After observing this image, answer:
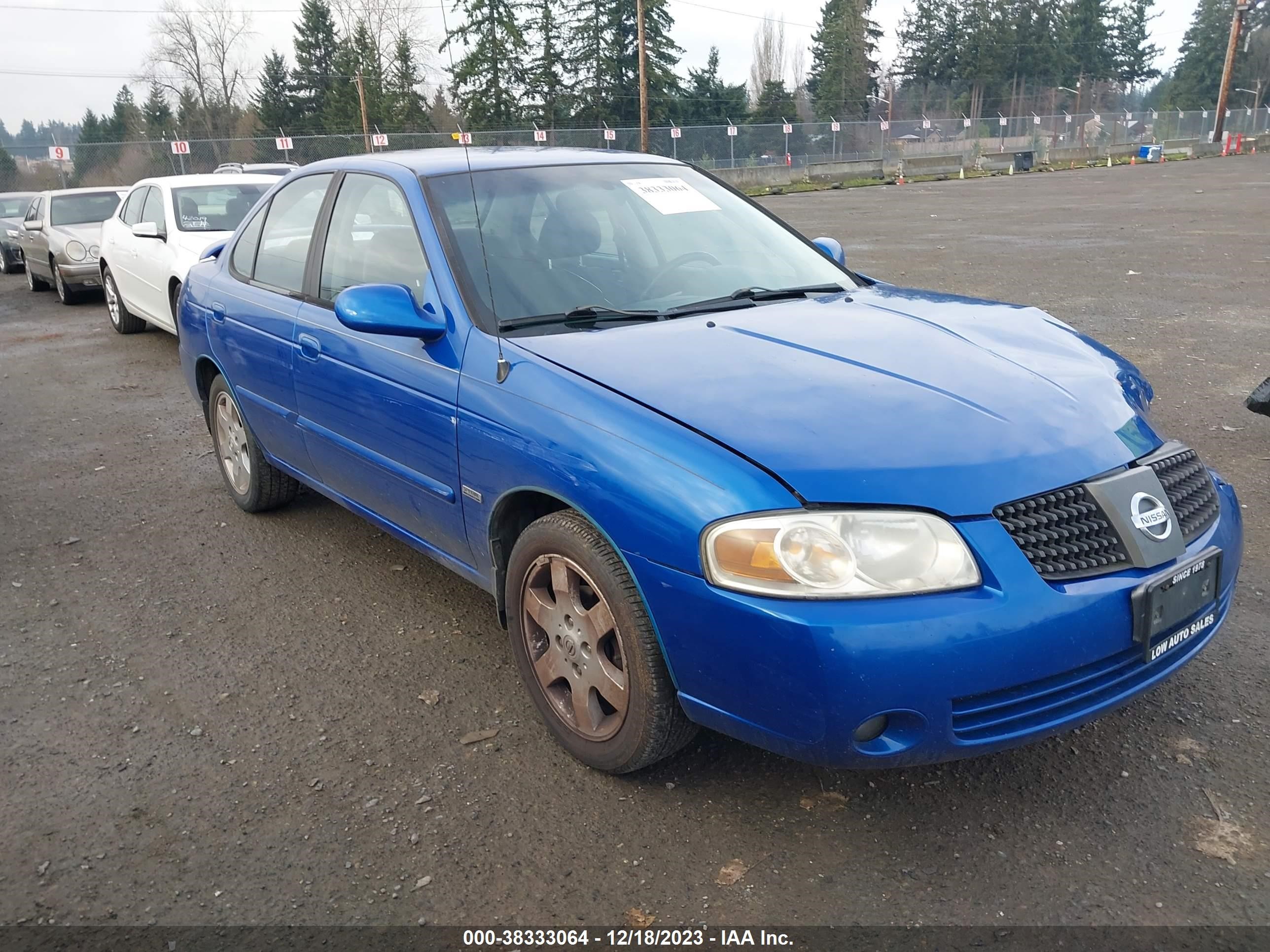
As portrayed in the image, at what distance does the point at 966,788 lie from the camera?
2789 millimetres

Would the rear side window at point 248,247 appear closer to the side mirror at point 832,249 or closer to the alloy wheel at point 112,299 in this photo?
the side mirror at point 832,249

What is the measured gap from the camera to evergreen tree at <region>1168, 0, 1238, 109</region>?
3932 inches

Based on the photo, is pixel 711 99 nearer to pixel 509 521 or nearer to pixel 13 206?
pixel 13 206

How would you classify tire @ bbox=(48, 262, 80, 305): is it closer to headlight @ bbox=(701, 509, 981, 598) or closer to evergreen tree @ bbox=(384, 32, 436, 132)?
headlight @ bbox=(701, 509, 981, 598)

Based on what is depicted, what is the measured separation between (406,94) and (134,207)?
42.5 meters

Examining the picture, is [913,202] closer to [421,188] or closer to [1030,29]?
[421,188]

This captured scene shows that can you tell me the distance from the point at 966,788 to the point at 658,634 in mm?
985

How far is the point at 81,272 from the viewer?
13039mm

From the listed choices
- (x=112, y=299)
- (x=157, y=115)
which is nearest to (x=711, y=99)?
Answer: (x=157, y=115)

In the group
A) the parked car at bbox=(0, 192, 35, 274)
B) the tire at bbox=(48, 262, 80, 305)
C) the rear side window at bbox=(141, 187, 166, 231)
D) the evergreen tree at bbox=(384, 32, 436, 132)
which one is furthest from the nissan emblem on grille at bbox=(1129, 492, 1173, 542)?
the evergreen tree at bbox=(384, 32, 436, 132)

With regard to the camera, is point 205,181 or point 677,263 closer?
point 677,263

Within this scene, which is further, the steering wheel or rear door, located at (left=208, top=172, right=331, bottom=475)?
rear door, located at (left=208, top=172, right=331, bottom=475)

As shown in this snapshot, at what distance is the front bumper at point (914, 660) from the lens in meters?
2.25

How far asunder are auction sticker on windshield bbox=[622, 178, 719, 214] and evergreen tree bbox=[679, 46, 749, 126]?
198 ft
